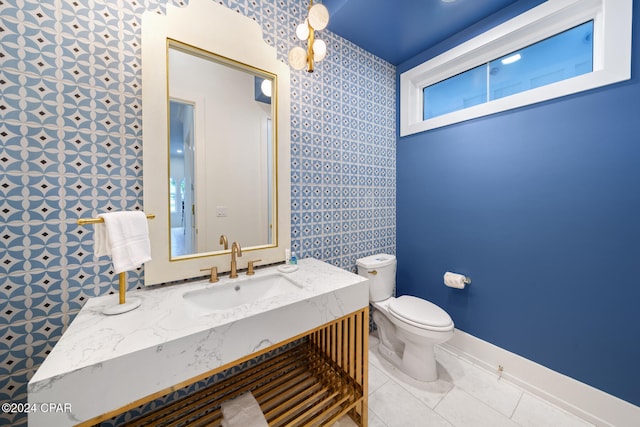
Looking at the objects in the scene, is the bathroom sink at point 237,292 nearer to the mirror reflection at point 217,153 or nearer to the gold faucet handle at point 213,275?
the gold faucet handle at point 213,275

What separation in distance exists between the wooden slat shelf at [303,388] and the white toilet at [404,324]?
45 cm

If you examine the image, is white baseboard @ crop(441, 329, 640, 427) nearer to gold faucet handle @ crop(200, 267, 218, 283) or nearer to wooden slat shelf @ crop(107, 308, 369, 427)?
wooden slat shelf @ crop(107, 308, 369, 427)

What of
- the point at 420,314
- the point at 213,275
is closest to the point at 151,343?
the point at 213,275

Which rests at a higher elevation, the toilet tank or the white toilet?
the toilet tank

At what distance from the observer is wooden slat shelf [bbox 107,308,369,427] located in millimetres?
1125

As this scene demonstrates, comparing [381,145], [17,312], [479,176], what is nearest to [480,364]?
[479,176]

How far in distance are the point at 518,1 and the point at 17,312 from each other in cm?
306

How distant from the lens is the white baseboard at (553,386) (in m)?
1.19

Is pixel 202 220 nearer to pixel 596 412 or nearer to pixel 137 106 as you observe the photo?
pixel 137 106

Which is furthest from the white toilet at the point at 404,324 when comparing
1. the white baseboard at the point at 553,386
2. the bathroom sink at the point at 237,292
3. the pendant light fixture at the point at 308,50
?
the pendant light fixture at the point at 308,50

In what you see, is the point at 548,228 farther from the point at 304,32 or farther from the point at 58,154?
the point at 58,154

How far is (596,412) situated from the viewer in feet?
4.06

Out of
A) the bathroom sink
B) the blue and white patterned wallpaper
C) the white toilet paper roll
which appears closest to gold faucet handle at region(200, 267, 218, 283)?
the bathroom sink

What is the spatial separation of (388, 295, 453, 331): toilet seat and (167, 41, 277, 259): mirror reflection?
1017 millimetres
